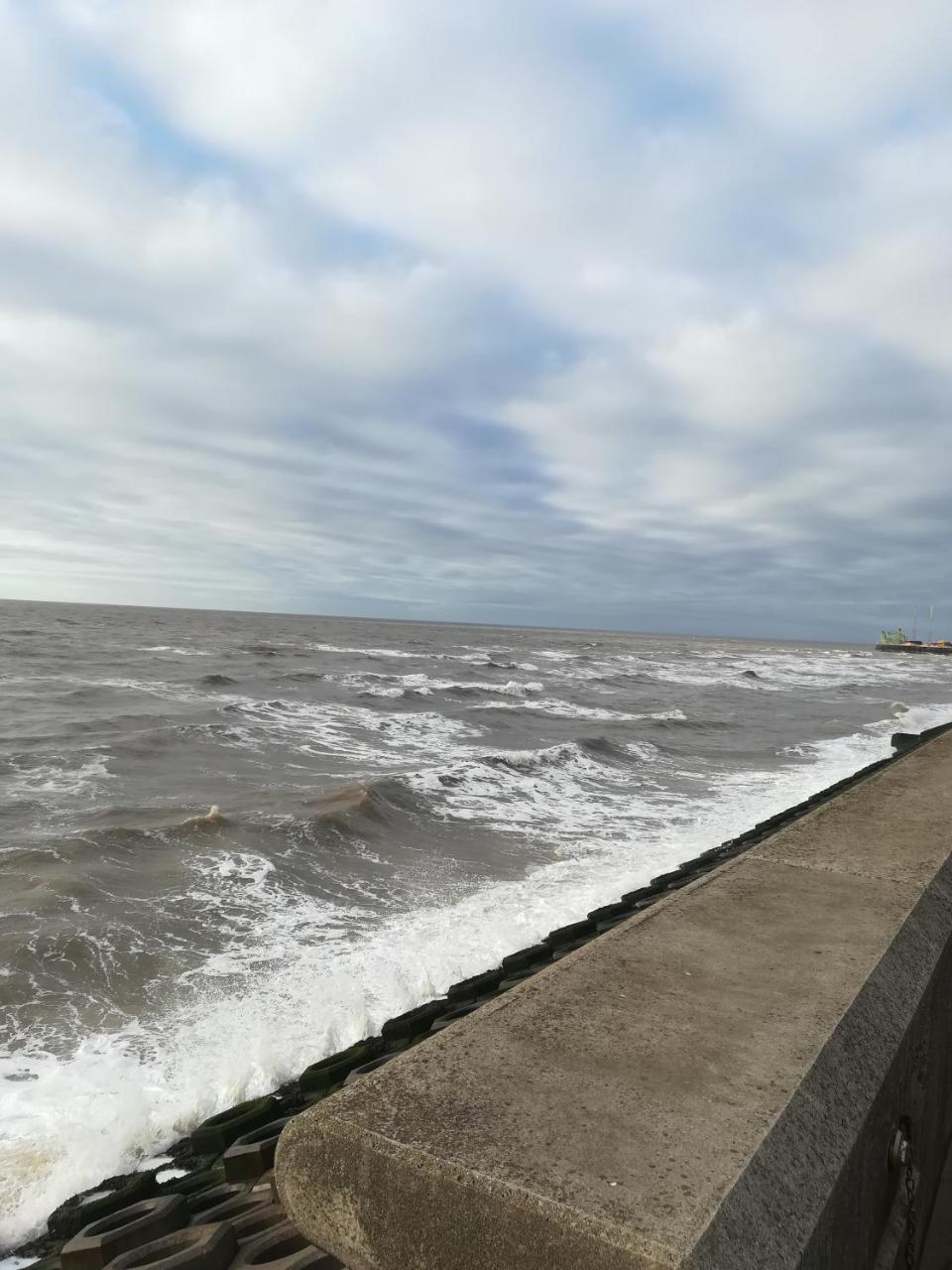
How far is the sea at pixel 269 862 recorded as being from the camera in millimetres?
4430

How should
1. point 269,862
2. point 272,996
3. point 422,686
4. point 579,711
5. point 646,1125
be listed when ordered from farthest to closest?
point 422,686 → point 579,711 → point 269,862 → point 272,996 → point 646,1125

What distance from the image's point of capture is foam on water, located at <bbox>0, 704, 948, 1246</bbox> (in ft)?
12.6

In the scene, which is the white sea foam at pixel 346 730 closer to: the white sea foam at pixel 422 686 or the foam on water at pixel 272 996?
the white sea foam at pixel 422 686

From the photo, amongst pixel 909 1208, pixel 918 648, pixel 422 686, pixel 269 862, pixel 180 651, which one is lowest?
pixel 269 862

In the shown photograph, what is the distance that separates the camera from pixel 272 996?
5359mm

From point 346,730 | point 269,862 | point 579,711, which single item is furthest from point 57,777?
point 579,711

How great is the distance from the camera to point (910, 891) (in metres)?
3.03

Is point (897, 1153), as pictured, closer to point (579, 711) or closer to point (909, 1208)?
point (909, 1208)

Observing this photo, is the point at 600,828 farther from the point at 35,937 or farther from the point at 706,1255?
the point at 706,1255

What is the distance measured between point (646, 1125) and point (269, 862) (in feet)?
24.4

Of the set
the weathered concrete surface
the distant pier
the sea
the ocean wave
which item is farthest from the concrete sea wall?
the distant pier

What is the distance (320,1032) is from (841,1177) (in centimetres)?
388

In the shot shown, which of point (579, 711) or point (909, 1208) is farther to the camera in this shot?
point (579, 711)

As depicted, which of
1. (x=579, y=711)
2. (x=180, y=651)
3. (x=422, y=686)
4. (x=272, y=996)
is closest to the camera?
(x=272, y=996)
